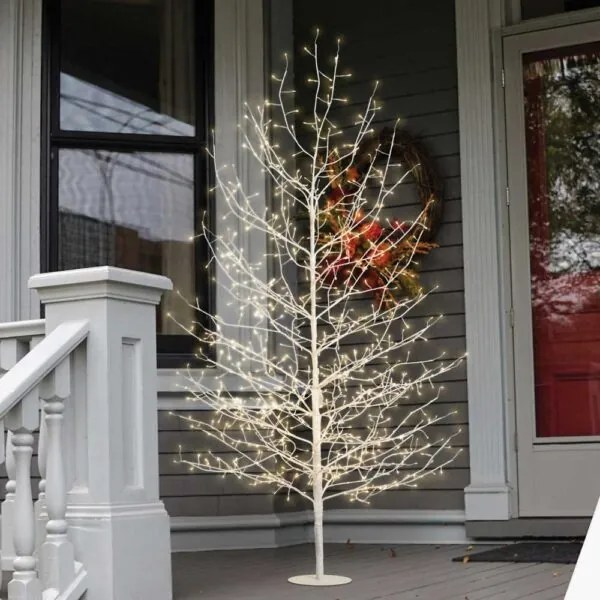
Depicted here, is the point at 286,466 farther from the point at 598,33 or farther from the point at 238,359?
the point at 598,33

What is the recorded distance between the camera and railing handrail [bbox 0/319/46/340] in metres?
3.41

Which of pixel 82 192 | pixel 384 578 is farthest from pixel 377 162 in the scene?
pixel 384 578

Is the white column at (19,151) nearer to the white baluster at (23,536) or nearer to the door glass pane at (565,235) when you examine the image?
the white baluster at (23,536)

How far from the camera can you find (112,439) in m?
3.09

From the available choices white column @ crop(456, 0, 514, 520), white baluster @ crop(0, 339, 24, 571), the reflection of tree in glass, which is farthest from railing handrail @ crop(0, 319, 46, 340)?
the reflection of tree in glass

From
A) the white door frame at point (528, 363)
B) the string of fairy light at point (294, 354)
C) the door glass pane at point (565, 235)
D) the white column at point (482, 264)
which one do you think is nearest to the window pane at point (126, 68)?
the string of fairy light at point (294, 354)

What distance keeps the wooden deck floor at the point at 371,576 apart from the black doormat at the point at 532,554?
91 millimetres

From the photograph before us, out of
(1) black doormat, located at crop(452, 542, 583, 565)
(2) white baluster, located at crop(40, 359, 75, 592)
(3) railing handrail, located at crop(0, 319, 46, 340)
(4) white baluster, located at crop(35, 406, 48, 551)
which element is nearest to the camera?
(2) white baluster, located at crop(40, 359, 75, 592)

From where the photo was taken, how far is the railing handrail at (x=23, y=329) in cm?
341

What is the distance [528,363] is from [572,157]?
93 cm

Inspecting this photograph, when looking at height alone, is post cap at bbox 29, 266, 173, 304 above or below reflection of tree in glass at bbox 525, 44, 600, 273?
below

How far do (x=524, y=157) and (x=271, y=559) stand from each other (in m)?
2.08

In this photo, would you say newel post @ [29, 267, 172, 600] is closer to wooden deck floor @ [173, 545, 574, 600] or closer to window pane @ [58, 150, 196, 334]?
wooden deck floor @ [173, 545, 574, 600]

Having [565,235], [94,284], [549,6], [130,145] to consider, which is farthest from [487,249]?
[94,284]
